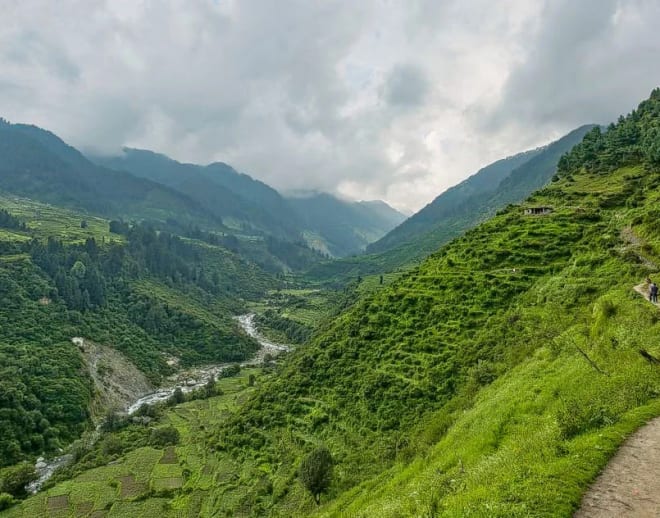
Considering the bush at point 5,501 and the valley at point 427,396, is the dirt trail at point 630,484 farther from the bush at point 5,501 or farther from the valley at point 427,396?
the bush at point 5,501

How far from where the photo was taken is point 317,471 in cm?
3909

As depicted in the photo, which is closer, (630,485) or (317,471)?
(630,485)

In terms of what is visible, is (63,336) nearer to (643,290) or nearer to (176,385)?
(176,385)

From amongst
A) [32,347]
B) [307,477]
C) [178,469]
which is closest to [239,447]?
[178,469]

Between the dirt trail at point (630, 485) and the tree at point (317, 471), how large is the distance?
2803cm

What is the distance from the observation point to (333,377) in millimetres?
58500

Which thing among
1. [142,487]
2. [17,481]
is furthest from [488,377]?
[17,481]

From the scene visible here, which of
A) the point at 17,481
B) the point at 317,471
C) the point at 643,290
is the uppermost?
the point at 643,290

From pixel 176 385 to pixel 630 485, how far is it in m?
145

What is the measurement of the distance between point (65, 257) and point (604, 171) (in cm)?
20898

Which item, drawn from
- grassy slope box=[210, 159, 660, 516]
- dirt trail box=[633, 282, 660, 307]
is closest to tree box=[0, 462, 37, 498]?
grassy slope box=[210, 159, 660, 516]

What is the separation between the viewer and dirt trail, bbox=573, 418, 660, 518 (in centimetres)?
1359

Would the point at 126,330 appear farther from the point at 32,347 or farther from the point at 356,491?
the point at 356,491

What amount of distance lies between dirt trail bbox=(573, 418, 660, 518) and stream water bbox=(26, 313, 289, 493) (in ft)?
286
